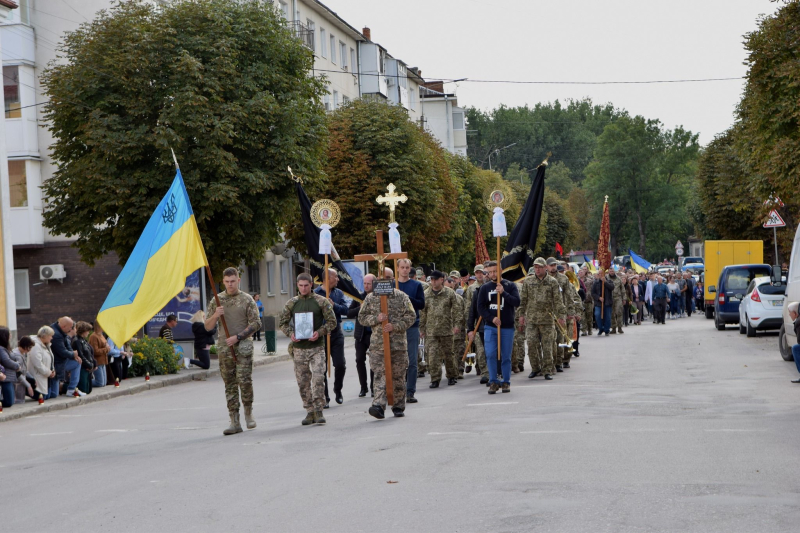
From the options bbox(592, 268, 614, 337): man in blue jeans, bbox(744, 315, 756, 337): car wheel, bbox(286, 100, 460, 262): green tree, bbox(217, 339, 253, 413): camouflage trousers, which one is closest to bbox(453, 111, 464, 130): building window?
bbox(286, 100, 460, 262): green tree

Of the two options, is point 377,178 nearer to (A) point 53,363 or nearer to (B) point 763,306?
(B) point 763,306

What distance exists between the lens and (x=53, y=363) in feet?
62.9

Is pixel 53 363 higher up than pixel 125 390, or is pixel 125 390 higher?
pixel 53 363

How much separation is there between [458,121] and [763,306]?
216 feet

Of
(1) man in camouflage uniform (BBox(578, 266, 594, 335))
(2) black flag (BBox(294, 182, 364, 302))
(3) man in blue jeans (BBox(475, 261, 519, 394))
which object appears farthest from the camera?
(1) man in camouflage uniform (BBox(578, 266, 594, 335))

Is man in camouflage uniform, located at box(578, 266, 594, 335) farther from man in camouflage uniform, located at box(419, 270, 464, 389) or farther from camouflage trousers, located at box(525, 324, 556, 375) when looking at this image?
man in camouflage uniform, located at box(419, 270, 464, 389)

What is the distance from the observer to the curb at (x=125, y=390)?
17094mm

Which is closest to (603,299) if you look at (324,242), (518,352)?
(518,352)

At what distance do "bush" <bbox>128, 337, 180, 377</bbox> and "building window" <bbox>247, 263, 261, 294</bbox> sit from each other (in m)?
22.1

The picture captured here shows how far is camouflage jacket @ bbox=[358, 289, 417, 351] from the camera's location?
1326cm

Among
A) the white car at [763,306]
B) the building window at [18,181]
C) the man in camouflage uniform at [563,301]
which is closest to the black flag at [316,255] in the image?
the man in camouflage uniform at [563,301]

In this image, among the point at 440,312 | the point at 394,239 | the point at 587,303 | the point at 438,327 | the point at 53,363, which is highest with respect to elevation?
the point at 394,239

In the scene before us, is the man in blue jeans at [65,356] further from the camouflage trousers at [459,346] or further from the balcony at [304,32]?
the balcony at [304,32]

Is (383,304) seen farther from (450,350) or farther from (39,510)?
(39,510)
